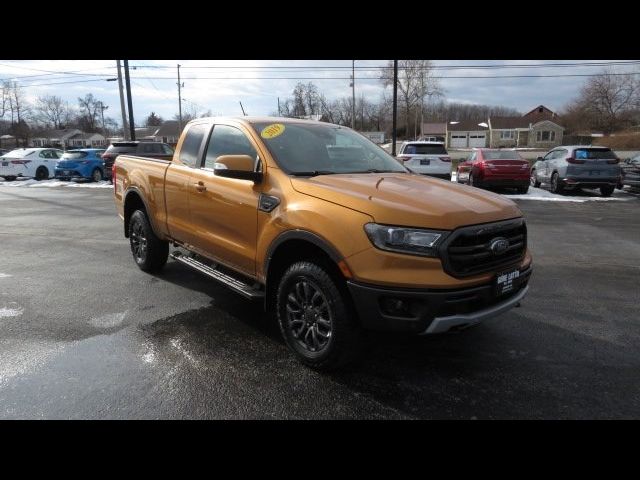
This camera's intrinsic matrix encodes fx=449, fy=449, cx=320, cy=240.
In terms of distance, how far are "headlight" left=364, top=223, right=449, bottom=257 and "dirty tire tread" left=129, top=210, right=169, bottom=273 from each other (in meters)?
3.74

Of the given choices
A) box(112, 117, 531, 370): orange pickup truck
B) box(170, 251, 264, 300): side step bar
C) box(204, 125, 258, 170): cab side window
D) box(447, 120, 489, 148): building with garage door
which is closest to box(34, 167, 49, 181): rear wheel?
box(170, 251, 264, 300): side step bar

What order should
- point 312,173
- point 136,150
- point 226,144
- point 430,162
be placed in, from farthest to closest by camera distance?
1. point 136,150
2. point 430,162
3. point 226,144
4. point 312,173

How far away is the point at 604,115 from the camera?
6962 cm

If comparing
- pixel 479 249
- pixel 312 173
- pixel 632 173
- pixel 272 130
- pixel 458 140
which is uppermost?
pixel 458 140

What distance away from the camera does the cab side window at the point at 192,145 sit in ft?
15.9

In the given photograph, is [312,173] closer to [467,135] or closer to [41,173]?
[41,173]

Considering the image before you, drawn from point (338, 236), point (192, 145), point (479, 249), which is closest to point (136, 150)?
point (192, 145)

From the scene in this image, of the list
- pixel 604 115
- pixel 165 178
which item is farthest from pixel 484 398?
pixel 604 115

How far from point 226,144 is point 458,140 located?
3362 inches

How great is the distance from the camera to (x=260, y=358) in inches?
141

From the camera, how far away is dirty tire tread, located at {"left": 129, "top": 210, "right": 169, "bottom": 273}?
5691mm

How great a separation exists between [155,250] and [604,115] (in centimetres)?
8123
